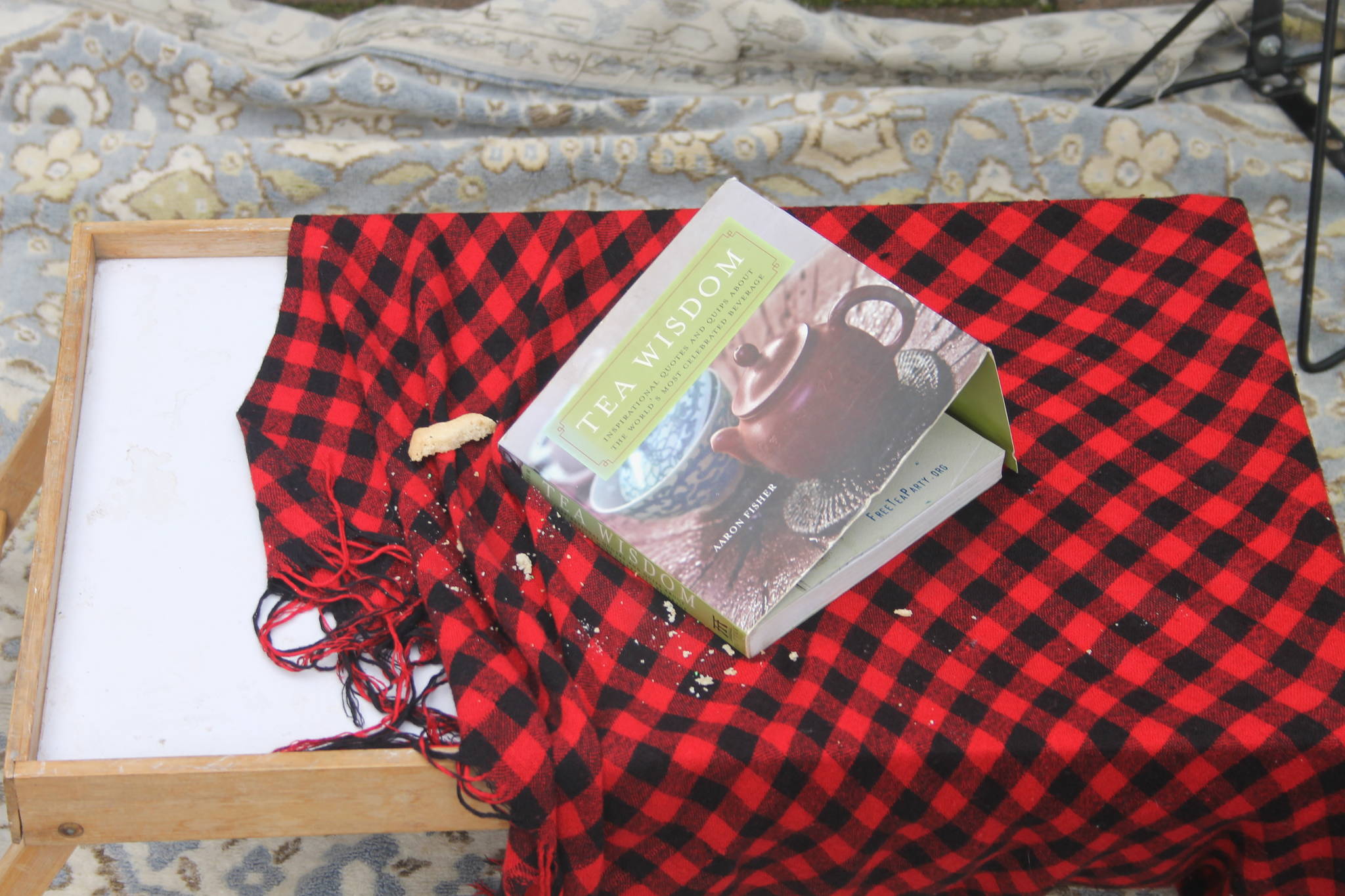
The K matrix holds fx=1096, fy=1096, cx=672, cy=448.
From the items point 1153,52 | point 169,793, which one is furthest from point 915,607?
point 1153,52

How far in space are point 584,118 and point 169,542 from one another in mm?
868

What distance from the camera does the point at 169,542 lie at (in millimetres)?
964

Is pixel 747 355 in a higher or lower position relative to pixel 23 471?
higher

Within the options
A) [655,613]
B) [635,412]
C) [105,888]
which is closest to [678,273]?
[635,412]

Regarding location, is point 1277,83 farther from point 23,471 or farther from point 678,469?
point 23,471

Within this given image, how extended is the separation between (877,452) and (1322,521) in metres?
0.38

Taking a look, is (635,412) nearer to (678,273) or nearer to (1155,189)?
(678,273)

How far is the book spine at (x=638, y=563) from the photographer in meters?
0.87

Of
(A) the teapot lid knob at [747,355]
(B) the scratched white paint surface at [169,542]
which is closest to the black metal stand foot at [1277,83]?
(A) the teapot lid knob at [747,355]

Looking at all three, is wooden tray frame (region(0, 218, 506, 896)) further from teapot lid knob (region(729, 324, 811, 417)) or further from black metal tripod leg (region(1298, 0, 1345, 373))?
black metal tripod leg (region(1298, 0, 1345, 373))

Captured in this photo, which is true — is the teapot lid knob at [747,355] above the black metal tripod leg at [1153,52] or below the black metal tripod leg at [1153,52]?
below

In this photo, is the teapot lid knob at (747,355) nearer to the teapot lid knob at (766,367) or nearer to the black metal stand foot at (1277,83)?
the teapot lid knob at (766,367)

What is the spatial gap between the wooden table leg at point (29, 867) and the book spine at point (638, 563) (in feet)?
1.56

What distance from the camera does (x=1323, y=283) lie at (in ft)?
4.80
